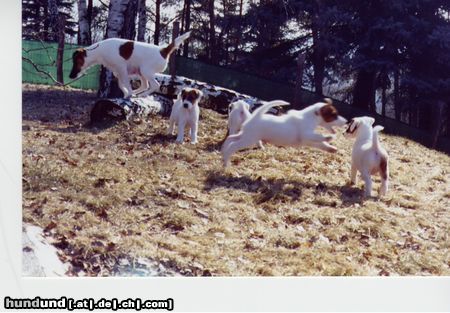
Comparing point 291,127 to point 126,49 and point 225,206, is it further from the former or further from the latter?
point 126,49

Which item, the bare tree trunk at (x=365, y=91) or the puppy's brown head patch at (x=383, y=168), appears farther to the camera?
the puppy's brown head patch at (x=383, y=168)

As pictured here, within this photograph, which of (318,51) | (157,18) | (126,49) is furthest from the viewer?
(126,49)

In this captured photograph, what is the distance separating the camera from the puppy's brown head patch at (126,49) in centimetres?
379

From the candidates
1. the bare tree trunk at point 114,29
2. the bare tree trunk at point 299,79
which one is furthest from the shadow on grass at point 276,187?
the bare tree trunk at point 114,29

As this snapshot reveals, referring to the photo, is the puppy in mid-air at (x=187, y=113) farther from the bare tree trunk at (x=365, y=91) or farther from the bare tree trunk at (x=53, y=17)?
the bare tree trunk at (x=365, y=91)

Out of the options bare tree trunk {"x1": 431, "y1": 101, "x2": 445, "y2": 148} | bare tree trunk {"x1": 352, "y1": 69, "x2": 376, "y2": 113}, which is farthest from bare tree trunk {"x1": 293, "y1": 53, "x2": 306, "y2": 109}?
bare tree trunk {"x1": 431, "y1": 101, "x2": 445, "y2": 148}

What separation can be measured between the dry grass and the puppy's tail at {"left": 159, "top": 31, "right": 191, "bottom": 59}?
0.58m

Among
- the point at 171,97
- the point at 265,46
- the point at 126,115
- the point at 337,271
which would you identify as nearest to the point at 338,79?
the point at 265,46

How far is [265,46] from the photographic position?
123 inches

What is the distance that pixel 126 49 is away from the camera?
12.4 feet

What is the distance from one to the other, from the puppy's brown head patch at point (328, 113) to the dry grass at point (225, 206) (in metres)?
0.28

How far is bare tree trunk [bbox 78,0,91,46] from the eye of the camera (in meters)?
3.15

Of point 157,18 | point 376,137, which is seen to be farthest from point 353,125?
point 157,18

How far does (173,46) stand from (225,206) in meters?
1.08
